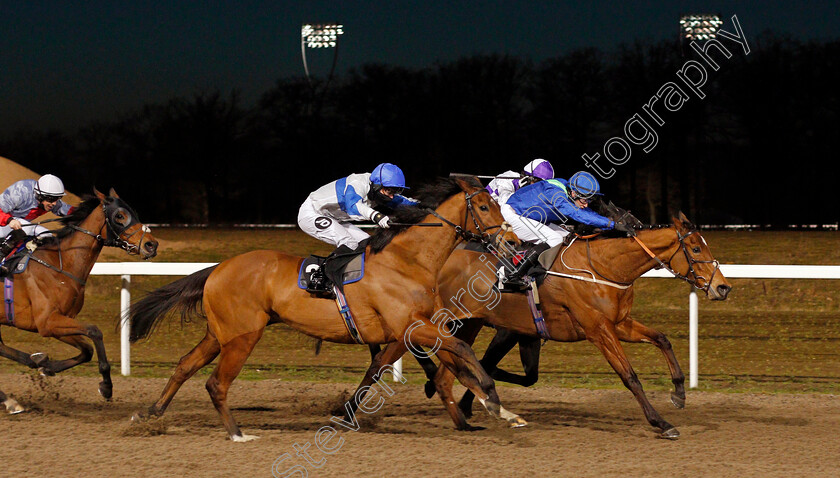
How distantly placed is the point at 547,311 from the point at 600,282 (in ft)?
1.40

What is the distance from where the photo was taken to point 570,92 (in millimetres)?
28703

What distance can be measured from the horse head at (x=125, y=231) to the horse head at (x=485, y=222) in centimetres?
261

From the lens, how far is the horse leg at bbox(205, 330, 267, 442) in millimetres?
5324

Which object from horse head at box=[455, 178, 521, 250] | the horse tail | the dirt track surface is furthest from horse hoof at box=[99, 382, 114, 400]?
horse head at box=[455, 178, 521, 250]

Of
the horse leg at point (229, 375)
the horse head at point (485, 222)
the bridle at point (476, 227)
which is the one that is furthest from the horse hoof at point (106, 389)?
the horse head at point (485, 222)

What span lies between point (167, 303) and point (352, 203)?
1500mm

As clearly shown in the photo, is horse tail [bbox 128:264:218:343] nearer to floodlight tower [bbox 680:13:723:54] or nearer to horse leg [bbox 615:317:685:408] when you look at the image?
horse leg [bbox 615:317:685:408]

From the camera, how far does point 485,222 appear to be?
5324 millimetres

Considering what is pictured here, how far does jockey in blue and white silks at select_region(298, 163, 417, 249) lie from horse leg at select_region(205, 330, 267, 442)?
882 millimetres

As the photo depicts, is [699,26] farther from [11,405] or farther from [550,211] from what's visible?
[11,405]

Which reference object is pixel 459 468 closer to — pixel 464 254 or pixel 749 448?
pixel 749 448

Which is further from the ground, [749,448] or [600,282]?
[600,282]

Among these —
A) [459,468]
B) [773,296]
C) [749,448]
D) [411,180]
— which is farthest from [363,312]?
[411,180]

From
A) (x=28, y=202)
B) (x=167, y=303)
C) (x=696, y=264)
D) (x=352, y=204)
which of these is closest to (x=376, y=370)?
(x=352, y=204)
